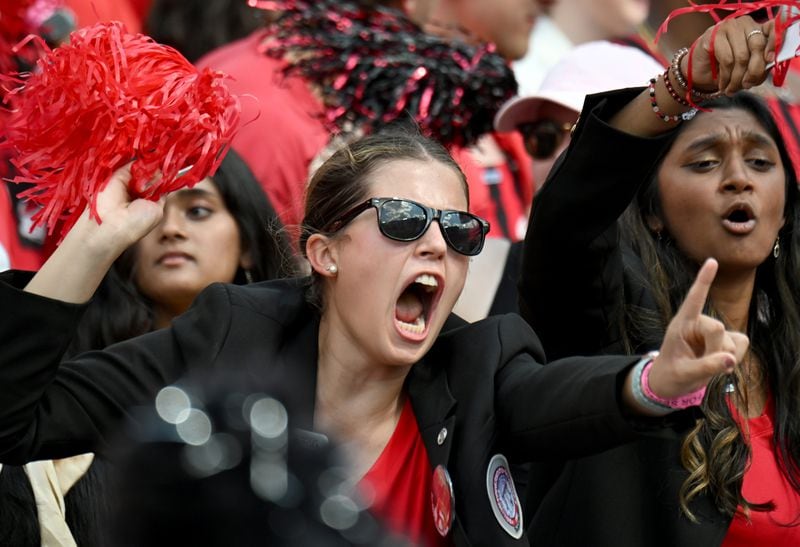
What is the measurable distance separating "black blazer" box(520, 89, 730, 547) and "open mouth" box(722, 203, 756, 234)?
0.26 meters

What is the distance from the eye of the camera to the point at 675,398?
2.34m

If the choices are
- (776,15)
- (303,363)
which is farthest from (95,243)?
(776,15)

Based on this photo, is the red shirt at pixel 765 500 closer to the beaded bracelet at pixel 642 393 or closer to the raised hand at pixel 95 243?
the beaded bracelet at pixel 642 393

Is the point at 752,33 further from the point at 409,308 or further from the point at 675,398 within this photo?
the point at 409,308

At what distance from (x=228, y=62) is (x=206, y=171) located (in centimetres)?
219

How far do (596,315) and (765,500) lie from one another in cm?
53

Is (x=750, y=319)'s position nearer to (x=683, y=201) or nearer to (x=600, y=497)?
(x=683, y=201)

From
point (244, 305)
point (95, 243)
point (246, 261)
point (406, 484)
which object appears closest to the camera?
point (95, 243)

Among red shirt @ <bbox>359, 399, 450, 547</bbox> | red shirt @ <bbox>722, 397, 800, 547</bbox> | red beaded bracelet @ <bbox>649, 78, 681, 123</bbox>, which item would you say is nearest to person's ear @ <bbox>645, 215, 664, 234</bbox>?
red shirt @ <bbox>722, 397, 800, 547</bbox>

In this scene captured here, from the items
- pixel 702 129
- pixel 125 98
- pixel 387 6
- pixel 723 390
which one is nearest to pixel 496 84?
pixel 387 6

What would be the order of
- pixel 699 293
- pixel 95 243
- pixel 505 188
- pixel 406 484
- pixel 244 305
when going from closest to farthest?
1. pixel 699 293
2. pixel 95 243
3. pixel 406 484
4. pixel 244 305
5. pixel 505 188

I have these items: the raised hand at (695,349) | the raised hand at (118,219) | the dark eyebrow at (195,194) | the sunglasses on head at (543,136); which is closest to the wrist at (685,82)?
the raised hand at (695,349)

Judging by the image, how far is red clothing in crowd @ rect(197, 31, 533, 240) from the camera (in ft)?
15.2

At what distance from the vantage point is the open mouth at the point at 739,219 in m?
3.32
